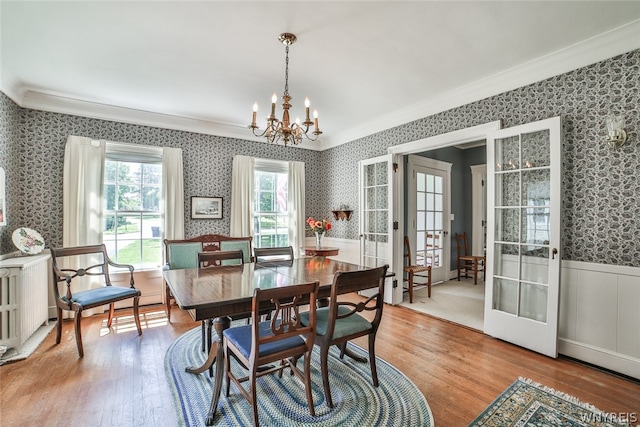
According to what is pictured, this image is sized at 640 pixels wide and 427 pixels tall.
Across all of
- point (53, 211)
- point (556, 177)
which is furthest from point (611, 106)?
point (53, 211)

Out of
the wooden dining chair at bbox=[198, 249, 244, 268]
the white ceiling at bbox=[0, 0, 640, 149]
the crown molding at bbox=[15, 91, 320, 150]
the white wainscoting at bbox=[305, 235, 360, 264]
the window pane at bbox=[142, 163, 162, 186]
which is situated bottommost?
the white wainscoting at bbox=[305, 235, 360, 264]

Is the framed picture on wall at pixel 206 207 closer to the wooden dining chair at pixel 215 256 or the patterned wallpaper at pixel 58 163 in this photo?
the patterned wallpaper at pixel 58 163

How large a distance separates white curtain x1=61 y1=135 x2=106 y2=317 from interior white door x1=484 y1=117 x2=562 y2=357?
15.6ft

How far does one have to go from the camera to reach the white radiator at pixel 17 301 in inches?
107

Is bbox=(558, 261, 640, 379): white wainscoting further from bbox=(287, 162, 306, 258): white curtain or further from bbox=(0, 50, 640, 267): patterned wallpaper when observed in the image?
bbox=(287, 162, 306, 258): white curtain

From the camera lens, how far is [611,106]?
2.49 metres

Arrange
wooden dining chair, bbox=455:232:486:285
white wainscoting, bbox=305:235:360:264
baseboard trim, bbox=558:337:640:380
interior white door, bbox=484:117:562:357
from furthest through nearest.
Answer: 1. wooden dining chair, bbox=455:232:486:285
2. white wainscoting, bbox=305:235:360:264
3. interior white door, bbox=484:117:562:357
4. baseboard trim, bbox=558:337:640:380

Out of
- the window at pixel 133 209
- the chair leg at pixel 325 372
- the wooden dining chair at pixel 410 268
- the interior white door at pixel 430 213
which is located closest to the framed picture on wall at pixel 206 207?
the window at pixel 133 209

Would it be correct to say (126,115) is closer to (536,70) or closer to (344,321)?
(344,321)

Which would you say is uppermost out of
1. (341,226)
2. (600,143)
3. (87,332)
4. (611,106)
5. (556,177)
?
(611,106)

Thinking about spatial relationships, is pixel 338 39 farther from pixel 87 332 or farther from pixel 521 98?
pixel 87 332

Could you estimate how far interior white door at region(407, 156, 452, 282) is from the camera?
5191 mm

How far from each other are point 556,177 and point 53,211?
5.54 m

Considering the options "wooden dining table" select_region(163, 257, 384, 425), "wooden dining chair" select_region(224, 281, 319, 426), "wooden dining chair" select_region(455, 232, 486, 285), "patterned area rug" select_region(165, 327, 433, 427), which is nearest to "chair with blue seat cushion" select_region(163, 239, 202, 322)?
"wooden dining table" select_region(163, 257, 384, 425)
